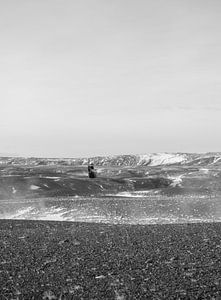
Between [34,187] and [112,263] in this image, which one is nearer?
[112,263]

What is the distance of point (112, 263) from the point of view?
19.8 m

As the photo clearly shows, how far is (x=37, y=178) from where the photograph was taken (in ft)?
275

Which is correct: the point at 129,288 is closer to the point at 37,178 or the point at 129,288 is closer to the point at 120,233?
the point at 120,233

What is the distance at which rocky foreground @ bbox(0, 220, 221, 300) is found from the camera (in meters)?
15.6

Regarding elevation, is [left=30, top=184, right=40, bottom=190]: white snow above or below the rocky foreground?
below

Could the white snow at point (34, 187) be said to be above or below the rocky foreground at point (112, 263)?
below

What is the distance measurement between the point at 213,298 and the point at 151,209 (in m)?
35.7

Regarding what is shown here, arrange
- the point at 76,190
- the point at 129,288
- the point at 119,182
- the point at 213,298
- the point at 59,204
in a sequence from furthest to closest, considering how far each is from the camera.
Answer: the point at 119,182, the point at 76,190, the point at 59,204, the point at 129,288, the point at 213,298

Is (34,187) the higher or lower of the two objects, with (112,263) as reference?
lower

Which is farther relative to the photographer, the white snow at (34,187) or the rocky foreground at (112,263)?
the white snow at (34,187)

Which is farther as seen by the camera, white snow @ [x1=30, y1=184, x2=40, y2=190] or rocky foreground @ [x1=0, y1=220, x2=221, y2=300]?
white snow @ [x1=30, y1=184, x2=40, y2=190]

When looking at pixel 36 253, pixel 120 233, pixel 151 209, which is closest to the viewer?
pixel 36 253

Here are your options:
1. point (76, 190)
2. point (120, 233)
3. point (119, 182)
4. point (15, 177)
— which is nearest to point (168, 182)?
point (119, 182)

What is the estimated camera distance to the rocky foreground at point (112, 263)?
15586 mm
